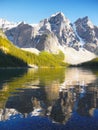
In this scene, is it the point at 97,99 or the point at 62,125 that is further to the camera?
the point at 97,99

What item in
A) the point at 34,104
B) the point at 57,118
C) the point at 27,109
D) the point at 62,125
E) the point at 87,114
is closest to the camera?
the point at 62,125

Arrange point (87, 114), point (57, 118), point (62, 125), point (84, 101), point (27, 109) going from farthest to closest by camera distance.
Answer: point (84, 101) → point (27, 109) → point (87, 114) → point (57, 118) → point (62, 125)

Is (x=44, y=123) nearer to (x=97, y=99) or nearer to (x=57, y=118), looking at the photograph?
(x=57, y=118)

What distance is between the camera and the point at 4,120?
39500 millimetres

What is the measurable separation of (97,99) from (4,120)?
25198 mm

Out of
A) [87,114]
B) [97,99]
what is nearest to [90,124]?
[87,114]

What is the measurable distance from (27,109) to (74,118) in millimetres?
9653

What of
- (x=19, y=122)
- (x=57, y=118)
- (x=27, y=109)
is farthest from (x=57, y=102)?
(x=19, y=122)

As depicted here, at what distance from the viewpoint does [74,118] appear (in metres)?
41.4

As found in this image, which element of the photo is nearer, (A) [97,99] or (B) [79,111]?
(B) [79,111]

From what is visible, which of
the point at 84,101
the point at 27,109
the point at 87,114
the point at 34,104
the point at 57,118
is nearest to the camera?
the point at 57,118

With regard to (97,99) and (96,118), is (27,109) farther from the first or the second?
(97,99)

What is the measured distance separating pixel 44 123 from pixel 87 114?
903 centimetres

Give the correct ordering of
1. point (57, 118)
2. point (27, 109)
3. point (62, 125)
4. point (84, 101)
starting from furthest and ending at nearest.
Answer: point (84, 101) → point (27, 109) → point (57, 118) → point (62, 125)
